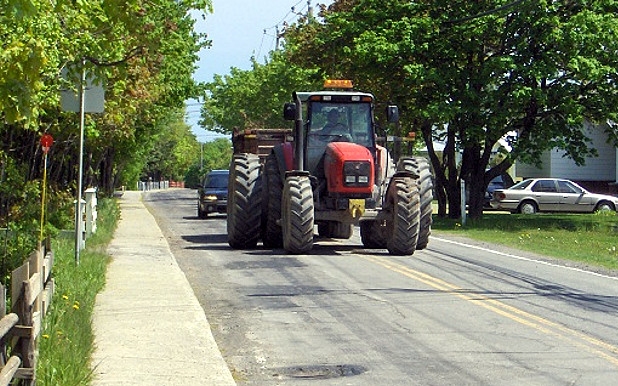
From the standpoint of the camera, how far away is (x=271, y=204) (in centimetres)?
2150

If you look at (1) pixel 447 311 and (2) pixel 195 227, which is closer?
(1) pixel 447 311

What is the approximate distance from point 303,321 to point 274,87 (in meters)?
51.0

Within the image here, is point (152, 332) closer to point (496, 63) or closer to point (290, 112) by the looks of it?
point (290, 112)

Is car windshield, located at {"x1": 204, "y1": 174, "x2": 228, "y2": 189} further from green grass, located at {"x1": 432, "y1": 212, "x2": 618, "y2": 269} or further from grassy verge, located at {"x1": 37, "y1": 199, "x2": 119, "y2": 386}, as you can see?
grassy verge, located at {"x1": 37, "y1": 199, "x2": 119, "y2": 386}

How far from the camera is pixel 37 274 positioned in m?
9.18

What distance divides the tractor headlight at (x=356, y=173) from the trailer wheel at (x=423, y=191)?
1334mm

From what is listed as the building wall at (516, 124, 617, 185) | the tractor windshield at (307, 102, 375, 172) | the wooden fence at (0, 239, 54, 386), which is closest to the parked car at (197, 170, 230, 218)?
the tractor windshield at (307, 102, 375, 172)

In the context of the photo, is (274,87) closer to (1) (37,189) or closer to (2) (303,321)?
(1) (37,189)

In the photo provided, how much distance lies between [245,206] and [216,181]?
17.4 meters

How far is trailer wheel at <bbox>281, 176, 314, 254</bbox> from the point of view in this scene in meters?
19.5

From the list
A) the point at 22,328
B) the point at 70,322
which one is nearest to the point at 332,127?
the point at 70,322

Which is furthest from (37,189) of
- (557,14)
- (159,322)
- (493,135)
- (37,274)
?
(37,274)

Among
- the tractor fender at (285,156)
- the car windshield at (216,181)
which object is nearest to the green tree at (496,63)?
the car windshield at (216,181)

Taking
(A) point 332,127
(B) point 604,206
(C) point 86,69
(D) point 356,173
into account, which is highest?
(C) point 86,69
